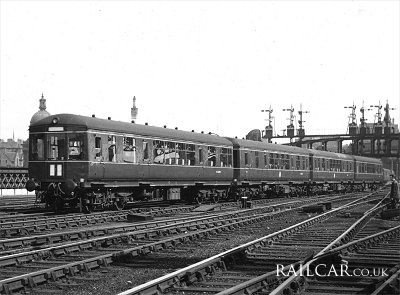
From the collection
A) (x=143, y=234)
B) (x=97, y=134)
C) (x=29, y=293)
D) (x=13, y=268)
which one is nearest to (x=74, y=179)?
(x=97, y=134)

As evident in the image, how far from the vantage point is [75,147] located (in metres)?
20.2

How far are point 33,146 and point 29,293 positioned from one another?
1390 cm

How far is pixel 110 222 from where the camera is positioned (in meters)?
→ 18.0

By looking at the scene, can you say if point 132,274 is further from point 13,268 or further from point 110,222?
point 110,222

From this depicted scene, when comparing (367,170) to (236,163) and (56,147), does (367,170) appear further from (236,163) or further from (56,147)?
(56,147)

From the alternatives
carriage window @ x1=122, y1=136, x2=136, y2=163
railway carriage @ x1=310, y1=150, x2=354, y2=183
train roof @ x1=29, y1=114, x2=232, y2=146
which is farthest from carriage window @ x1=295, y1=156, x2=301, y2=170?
carriage window @ x1=122, y1=136, x2=136, y2=163

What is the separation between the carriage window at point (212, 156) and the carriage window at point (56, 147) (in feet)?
29.8

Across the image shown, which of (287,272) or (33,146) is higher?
(33,146)

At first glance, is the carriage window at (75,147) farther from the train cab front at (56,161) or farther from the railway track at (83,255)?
the railway track at (83,255)

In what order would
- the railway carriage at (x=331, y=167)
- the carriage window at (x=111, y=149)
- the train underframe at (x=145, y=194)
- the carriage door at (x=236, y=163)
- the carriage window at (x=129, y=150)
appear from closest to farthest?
the train underframe at (x=145, y=194) < the carriage window at (x=111, y=149) < the carriage window at (x=129, y=150) < the carriage door at (x=236, y=163) < the railway carriage at (x=331, y=167)

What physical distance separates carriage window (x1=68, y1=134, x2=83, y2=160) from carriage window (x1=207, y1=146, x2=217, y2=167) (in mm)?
9028

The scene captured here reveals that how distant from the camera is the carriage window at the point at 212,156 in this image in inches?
1108

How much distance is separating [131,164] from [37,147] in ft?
10.8

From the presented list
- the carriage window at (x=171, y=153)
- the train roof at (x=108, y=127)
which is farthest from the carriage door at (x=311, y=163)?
the carriage window at (x=171, y=153)
